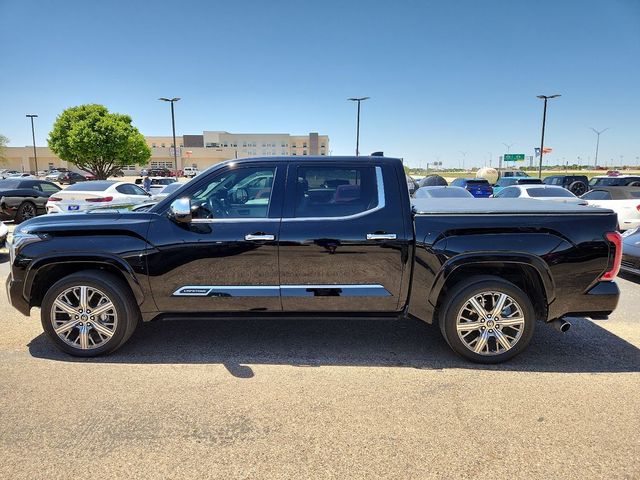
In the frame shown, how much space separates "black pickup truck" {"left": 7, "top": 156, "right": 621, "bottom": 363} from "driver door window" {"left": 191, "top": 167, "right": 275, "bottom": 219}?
0.02 m

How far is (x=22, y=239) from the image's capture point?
148 inches

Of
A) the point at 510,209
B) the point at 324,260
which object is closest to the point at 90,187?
the point at 324,260

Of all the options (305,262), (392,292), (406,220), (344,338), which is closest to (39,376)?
(305,262)

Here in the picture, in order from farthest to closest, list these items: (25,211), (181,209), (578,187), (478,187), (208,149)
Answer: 1. (208,149)
2. (578,187)
3. (478,187)
4. (25,211)
5. (181,209)

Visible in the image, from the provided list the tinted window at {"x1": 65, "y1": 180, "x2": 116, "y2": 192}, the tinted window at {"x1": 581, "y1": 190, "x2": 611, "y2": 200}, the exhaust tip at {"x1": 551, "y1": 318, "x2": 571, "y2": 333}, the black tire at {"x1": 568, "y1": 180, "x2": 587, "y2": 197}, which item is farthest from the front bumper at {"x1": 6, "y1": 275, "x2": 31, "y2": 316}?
the black tire at {"x1": 568, "y1": 180, "x2": 587, "y2": 197}

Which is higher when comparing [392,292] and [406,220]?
[406,220]

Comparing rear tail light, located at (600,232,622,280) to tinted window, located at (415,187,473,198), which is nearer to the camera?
rear tail light, located at (600,232,622,280)

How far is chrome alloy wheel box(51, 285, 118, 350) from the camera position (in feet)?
12.3

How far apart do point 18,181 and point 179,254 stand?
14295 mm

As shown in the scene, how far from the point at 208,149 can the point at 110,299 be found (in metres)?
90.1

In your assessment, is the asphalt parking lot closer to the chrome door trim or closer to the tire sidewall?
the tire sidewall

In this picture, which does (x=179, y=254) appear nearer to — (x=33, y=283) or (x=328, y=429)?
(x=33, y=283)

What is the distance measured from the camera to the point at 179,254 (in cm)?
366

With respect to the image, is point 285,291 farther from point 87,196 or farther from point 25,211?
point 25,211
